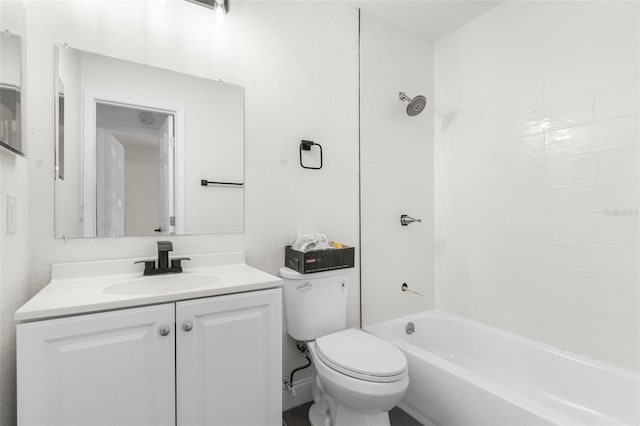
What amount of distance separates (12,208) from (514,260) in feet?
8.28

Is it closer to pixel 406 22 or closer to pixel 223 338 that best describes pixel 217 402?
pixel 223 338

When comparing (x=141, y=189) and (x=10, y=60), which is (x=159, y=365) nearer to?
(x=141, y=189)

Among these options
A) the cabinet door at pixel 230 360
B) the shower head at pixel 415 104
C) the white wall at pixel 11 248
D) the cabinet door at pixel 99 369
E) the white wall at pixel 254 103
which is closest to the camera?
the cabinet door at pixel 99 369

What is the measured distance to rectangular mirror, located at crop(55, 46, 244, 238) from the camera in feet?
4.57

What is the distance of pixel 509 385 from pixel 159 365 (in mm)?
1895

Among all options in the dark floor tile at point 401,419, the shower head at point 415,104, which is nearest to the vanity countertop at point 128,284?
the dark floor tile at point 401,419

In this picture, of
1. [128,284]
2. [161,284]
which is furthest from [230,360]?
[128,284]

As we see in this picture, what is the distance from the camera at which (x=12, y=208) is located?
111cm

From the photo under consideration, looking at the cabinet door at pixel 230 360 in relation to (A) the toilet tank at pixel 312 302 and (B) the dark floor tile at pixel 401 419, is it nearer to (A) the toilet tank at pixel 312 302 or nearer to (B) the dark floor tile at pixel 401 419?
(A) the toilet tank at pixel 312 302

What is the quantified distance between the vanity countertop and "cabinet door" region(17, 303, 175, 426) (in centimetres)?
3

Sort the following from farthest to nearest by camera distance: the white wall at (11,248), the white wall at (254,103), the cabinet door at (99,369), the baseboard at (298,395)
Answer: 1. the baseboard at (298,395)
2. the white wall at (254,103)
3. the white wall at (11,248)
4. the cabinet door at (99,369)

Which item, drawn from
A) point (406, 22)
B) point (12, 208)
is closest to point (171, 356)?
point (12, 208)

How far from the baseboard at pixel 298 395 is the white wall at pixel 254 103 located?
0.14 meters

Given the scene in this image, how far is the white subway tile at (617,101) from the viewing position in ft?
5.13
